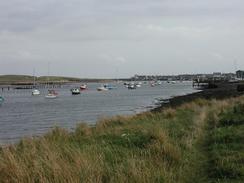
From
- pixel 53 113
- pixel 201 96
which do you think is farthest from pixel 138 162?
pixel 201 96

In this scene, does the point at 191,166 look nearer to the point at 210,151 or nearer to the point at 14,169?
the point at 210,151

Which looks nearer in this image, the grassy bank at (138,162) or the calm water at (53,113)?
the grassy bank at (138,162)

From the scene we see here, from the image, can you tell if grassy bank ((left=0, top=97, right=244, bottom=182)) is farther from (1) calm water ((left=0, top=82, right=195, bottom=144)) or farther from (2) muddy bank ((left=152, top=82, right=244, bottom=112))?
(2) muddy bank ((left=152, top=82, right=244, bottom=112))

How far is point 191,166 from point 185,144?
8.78ft

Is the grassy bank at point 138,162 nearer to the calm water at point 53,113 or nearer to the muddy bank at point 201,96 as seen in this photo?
the calm water at point 53,113

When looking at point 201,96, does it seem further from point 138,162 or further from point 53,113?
point 138,162

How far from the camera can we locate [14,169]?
8.88 metres

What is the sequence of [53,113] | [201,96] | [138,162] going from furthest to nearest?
[201,96] < [53,113] < [138,162]

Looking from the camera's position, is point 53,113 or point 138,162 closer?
point 138,162

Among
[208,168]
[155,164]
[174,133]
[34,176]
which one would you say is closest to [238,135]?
[174,133]

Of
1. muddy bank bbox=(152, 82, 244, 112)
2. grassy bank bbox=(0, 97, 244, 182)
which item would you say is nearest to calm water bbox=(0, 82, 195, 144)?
muddy bank bbox=(152, 82, 244, 112)

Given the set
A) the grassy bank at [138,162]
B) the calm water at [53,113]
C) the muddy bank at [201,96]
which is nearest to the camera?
the grassy bank at [138,162]

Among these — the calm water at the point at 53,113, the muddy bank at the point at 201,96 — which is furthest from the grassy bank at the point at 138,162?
the muddy bank at the point at 201,96

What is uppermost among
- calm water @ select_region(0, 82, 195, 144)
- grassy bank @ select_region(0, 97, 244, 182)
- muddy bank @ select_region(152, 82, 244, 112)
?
grassy bank @ select_region(0, 97, 244, 182)
